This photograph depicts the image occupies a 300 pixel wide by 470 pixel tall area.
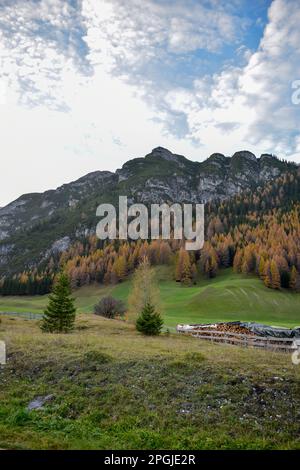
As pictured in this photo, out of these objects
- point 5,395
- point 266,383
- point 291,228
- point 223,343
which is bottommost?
point 223,343

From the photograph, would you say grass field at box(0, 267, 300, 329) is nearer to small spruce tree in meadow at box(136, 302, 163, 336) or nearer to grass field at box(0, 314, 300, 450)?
small spruce tree in meadow at box(136, 302, 163, 336)

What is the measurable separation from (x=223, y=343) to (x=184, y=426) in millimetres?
26775

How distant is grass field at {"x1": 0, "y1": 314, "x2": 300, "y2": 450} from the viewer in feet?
38.7

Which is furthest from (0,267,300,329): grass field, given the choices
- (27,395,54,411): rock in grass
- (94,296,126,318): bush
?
(27,395,54,411): rock in grass

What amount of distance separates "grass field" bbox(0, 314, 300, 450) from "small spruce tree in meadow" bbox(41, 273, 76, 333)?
2145 centimetres

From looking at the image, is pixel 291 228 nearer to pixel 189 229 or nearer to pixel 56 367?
pixel 189 229

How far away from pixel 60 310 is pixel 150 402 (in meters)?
Result: 31.1

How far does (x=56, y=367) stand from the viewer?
786 inches

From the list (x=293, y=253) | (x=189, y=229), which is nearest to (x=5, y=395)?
(x=293, y=253)

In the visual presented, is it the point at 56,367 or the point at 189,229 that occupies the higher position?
the point at 189,229

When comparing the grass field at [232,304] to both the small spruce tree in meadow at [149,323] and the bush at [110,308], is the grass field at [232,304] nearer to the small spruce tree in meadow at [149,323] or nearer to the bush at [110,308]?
the bush at [110,308]

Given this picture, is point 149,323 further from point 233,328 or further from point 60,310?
point 233,328
